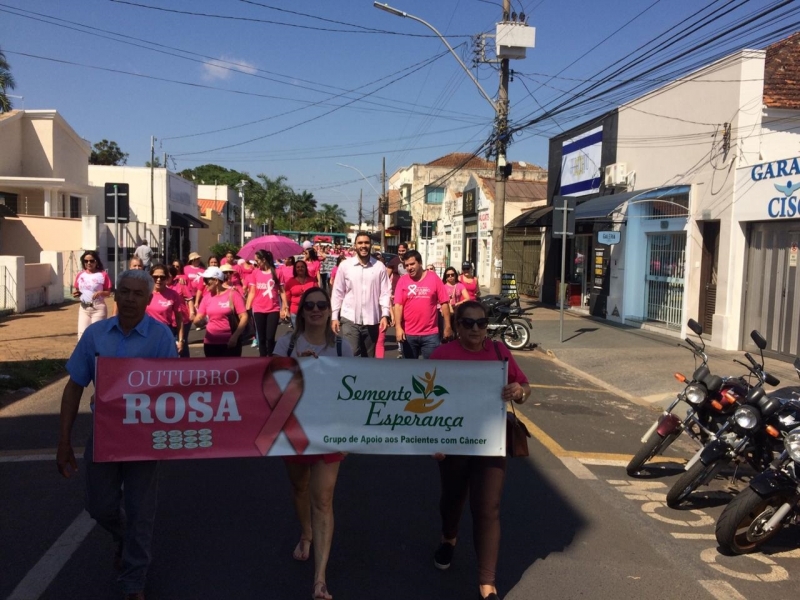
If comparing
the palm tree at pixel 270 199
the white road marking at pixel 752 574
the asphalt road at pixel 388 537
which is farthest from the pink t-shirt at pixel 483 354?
the palm tree at pixel 270 199

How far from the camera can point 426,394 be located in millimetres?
4164

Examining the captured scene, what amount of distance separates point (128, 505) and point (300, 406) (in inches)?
41.0

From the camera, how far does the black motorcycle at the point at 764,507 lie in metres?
4.53

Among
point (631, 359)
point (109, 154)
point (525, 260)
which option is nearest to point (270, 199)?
point (109, 154)

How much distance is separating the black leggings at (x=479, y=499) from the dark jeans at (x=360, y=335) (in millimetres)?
3905

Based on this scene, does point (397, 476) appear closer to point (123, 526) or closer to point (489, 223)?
point (123, 526)

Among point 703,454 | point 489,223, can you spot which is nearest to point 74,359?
point 703,454

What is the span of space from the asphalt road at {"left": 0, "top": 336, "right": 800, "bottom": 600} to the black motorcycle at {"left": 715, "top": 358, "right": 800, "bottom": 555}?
6.1 inches

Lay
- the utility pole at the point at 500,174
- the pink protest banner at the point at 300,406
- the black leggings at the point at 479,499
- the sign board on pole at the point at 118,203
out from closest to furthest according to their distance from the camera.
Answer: the black leggings at the point at 479,499 → the pink protest banner at the point at 300,406 → the sign board on pole at the point at 118,203 → the utility pole at the point at 500,174

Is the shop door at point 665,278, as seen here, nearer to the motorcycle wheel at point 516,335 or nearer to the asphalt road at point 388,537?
the motorcycle wheel at point 516,335

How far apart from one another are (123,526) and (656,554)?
3342 millimetres

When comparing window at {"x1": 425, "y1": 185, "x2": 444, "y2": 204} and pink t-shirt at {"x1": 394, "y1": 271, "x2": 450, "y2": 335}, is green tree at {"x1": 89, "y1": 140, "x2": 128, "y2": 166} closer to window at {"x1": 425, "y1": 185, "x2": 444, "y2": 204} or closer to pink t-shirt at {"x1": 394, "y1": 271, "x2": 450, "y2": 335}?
window at {"x1": 425, "y1": 185, "x2": 444, "y2": 204}

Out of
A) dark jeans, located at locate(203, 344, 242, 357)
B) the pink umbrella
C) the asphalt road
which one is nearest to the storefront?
the asphalt road

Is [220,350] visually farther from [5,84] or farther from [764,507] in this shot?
[5,84]
